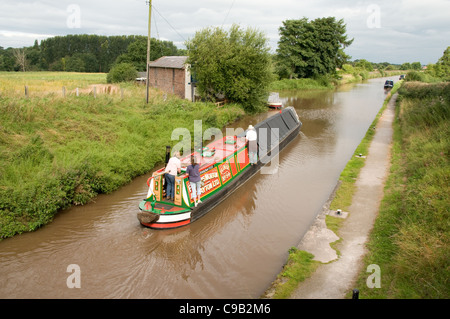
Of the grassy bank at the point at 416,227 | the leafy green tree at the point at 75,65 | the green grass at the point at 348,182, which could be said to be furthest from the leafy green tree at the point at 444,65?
the leafy green tree at the point at 75,65

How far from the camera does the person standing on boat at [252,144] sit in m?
11.2

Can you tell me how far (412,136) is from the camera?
43.1 feet

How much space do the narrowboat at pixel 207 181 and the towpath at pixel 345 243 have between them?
290 centimetres

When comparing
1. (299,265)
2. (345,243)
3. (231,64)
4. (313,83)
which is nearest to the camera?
(299,265)

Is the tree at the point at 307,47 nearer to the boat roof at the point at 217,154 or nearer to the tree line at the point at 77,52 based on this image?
the tree line at the point at 77,52

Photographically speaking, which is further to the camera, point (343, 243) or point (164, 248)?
point (164, 248)

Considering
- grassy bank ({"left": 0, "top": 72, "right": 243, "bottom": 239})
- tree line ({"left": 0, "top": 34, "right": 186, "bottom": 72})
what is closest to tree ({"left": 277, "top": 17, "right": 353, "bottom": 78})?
tree line ({"left": 0, "top": 34, "right": 186, "bottom": 72})

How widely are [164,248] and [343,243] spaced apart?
4003 mm

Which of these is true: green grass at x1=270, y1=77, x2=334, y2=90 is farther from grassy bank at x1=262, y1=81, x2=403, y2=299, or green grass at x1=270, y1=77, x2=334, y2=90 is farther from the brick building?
grassy bank at x1=262, y1=81, x2=403, y2=299

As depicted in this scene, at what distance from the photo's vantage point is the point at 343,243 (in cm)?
712

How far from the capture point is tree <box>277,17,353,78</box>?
44.3 meters

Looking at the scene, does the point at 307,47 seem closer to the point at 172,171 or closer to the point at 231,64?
the point at 231,64

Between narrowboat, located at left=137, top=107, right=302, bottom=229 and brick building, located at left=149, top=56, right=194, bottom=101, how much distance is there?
10.6 metres

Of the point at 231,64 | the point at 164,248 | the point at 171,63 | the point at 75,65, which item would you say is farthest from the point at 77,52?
the point at 164,248
